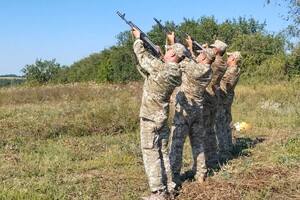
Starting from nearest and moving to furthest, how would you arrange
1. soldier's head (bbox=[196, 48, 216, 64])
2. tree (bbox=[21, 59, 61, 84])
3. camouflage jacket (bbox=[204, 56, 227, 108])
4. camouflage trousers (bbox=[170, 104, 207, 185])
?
camouflage trousers (bbox=[170, 104, 207, 185]) → soldier's head (bbox=[196, 48, 216, 64]) → camouflage jacket (bbox=[204, 56, 227, 108]) → tree (bbox=[21, 59, 61, 84])

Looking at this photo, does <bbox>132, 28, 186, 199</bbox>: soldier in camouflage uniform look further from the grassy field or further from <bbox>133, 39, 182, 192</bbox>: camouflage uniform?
the grassy field

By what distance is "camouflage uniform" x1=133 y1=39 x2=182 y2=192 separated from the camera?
19.3 feet

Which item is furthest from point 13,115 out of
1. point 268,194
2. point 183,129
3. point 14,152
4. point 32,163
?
point 268,194

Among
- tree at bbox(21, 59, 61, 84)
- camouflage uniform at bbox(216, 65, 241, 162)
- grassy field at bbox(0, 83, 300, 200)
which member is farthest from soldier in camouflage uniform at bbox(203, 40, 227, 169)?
tree at bbox(21, 59, 61, 84)

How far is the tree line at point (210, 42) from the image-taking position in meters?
25.0

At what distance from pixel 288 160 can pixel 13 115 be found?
10006mm

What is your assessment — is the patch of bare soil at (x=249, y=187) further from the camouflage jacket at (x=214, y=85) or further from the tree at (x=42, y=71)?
the tree at (x=42, y=71)

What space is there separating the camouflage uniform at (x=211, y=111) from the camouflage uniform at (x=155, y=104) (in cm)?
186

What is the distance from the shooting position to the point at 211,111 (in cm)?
793

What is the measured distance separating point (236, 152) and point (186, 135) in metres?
3.24

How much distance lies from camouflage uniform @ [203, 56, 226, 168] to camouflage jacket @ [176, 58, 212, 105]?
0.92 metres

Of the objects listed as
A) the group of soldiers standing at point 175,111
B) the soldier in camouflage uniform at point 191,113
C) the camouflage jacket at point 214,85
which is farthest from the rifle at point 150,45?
the camouflage jacket at point 214,85

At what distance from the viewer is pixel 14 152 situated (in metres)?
9.55

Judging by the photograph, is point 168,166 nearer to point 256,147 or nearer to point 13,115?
point 256,147
